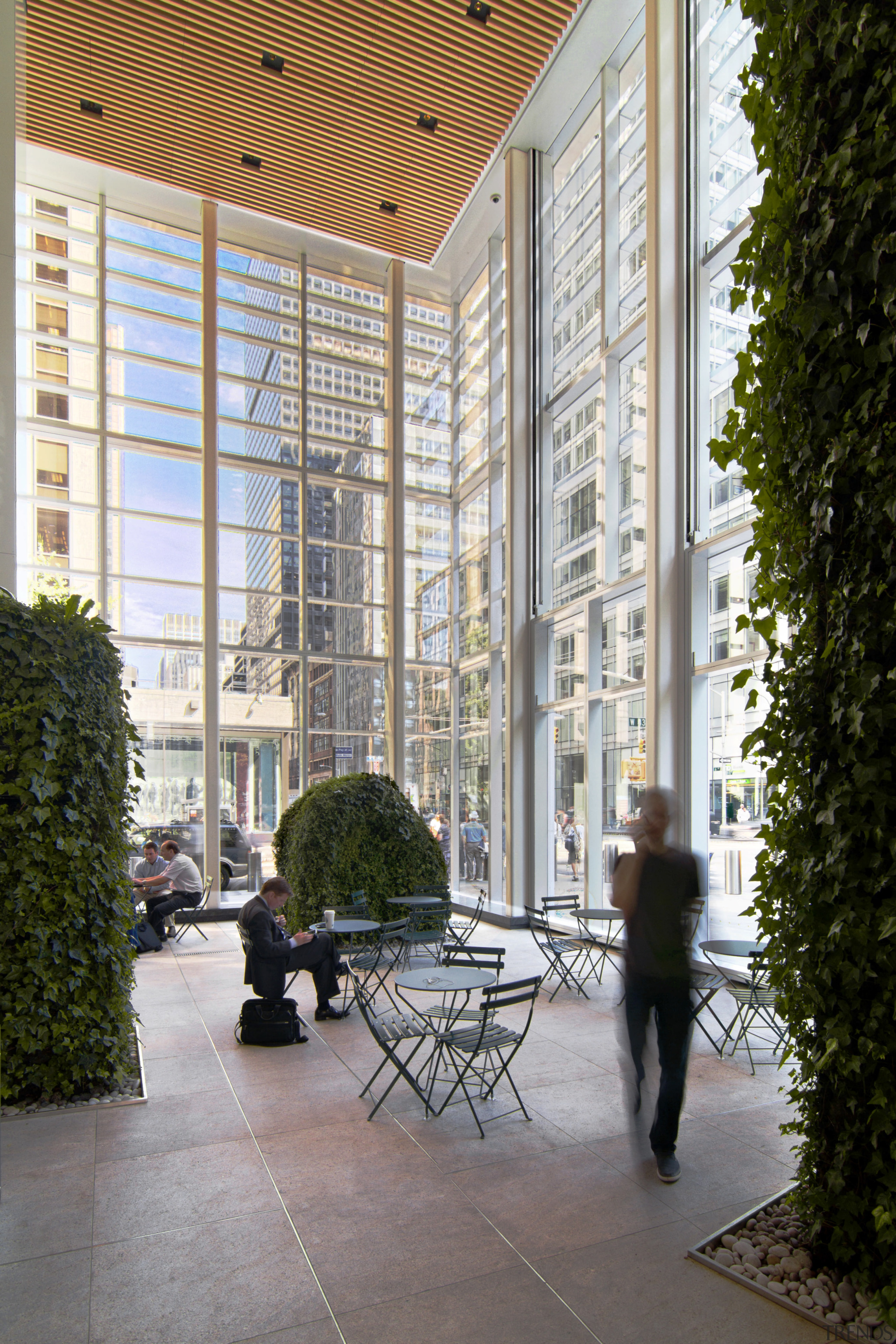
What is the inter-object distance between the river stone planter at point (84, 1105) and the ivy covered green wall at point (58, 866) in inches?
3.0

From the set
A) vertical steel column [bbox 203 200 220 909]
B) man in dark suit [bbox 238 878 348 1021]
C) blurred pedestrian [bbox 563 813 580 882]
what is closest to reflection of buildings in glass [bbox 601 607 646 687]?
blurred pedestrian [bbox 563 813 580 882]

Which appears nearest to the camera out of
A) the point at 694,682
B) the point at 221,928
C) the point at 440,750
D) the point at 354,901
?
the point at 694,682

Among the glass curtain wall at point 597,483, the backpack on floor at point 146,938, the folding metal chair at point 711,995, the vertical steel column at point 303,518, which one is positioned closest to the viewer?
the folding metal chair at point 711,995

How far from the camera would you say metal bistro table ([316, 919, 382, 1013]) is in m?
6.62

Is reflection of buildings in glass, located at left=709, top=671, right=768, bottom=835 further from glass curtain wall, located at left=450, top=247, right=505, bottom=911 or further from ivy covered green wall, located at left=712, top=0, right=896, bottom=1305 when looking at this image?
glass curtain wall, located at left=450, top=247, right=505, bottom=911

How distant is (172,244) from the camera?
40.5ft

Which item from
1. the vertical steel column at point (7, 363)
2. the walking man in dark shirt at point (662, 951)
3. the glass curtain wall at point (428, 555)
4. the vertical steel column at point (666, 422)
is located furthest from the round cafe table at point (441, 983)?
the glass curtain wall at point (428, 555)

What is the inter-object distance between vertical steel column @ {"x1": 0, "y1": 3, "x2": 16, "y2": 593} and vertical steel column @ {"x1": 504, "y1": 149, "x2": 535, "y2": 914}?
598 centimetres

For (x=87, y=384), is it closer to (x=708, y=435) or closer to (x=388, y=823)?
(x=388, y=823)

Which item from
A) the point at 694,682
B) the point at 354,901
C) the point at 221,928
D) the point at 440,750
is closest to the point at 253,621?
the point at 440,750

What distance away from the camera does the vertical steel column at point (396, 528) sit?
13336 millimetres

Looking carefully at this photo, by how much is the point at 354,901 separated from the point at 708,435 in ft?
18.2

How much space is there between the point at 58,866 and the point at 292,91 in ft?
30.4

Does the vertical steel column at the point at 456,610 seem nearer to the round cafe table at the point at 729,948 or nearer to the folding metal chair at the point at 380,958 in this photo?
the folding metal chair at the point at 380,958
